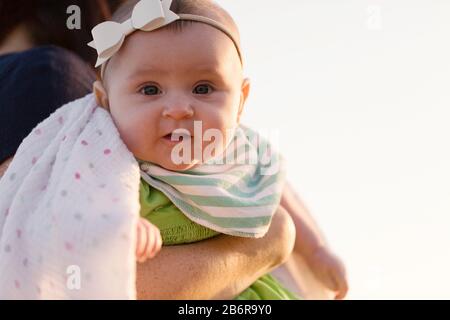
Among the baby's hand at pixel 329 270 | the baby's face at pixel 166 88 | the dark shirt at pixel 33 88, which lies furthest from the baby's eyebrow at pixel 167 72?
the baby's hand at pixel 329 270

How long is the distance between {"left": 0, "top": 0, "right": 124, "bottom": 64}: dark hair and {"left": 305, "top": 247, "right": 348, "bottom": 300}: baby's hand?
0.79 meters

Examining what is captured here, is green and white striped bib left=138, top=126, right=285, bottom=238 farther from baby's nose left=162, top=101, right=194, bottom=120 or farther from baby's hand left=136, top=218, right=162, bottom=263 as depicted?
baby's hand left=136, top=218, right=162, bottom=263

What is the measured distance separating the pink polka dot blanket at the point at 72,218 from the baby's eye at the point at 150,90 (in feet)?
0.29

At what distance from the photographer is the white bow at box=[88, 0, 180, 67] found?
141cm

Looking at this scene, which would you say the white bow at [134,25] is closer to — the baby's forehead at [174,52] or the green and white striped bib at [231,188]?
the baby's forehead at [174,52]

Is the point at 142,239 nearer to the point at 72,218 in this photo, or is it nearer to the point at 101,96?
the point at 72,218

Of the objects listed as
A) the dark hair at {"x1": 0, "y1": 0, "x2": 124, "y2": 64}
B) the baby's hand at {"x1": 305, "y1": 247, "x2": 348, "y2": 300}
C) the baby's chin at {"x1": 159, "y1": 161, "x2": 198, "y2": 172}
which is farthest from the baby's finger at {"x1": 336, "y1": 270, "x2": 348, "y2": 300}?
the dark hair at {"x1": 0, "y1": 0, "x2": 124, "y2": 64}

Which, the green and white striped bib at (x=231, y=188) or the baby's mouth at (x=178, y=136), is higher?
the baby's mouth at (x=178, y=136)

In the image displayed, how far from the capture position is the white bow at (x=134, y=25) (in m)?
1.41

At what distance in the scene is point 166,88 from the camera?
1429mm

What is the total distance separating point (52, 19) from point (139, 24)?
58 cm

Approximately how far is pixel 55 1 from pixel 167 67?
0.67m

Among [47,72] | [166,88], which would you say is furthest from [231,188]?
[47,72]
